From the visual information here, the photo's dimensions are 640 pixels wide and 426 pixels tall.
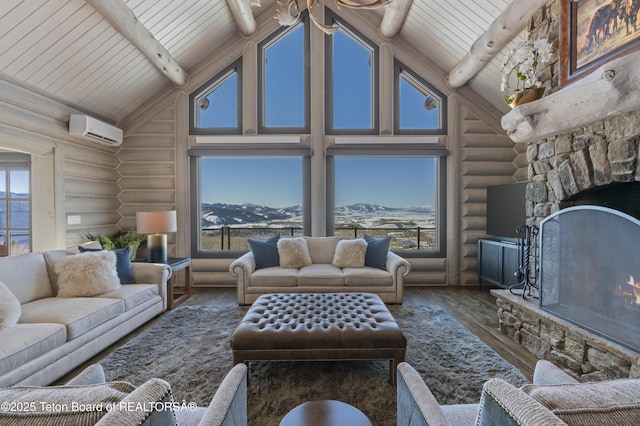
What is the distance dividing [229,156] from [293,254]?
2049 millimetres

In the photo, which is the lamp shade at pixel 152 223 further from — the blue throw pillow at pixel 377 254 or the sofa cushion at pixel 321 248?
the blue throw pillow at pixel 377 254

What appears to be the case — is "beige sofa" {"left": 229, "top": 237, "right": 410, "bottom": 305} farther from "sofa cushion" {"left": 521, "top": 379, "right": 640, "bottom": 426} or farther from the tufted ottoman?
"sofa cushion" {"left": 521, "top": 379, "right": 640, "bottom": 426}

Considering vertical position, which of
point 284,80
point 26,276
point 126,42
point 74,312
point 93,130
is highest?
point 284,80

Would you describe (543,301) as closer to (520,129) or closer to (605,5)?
(520,129)

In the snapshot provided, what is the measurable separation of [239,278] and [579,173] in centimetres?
367

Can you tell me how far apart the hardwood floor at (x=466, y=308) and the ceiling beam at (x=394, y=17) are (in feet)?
13.4

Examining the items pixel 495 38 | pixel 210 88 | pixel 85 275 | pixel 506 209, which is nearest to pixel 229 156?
pixel 210 88

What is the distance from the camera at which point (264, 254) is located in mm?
4215

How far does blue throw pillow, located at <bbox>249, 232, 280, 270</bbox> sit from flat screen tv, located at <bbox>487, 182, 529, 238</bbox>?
3240 millimetres

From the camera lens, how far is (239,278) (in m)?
3.83

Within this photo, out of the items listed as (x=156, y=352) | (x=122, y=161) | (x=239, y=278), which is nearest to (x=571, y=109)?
(x=239, y=278)

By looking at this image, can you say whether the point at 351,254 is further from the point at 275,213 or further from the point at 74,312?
the point at 74,312

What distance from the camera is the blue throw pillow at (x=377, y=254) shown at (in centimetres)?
419

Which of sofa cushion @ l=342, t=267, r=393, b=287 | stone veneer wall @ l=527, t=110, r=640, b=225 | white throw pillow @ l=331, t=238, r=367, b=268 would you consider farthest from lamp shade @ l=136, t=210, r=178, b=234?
stone veneer wall @ l=527, t=110, r=640, b=225
